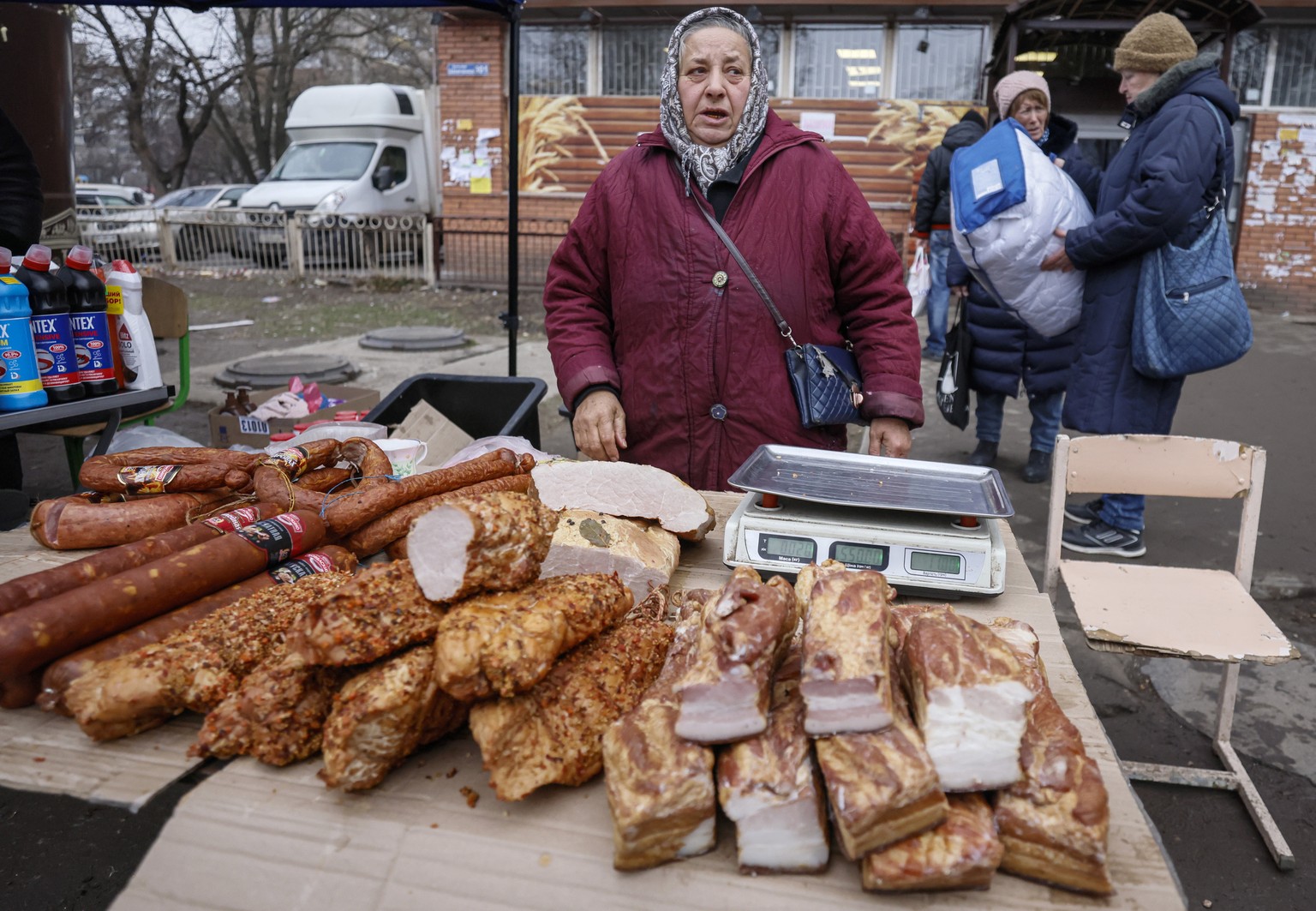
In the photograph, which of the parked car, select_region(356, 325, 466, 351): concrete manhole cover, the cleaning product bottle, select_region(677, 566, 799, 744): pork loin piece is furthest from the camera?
the parked car

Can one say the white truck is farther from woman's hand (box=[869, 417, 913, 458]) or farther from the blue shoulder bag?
woman's hand (box=[869, 417, 913, 458])

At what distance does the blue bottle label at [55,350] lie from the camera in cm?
311

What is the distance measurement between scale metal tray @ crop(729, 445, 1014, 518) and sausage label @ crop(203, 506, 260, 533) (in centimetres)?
112

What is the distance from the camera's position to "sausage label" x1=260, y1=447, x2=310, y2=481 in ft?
7.50

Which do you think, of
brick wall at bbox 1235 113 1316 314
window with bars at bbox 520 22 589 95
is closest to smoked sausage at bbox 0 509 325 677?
window with bars at bbox 520 22 589 95

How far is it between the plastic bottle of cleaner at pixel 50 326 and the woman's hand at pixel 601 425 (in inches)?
75.1

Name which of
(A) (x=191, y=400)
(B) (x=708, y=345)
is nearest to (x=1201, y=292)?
(B) (x=708, y=345)

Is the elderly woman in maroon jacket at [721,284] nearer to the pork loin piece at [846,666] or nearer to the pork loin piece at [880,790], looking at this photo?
the pork loin piece at [846,666]

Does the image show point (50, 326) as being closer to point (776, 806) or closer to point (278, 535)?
point (278, 535)

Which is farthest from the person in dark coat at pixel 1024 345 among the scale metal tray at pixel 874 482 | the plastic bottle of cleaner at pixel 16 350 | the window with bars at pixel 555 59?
the window with bars at pixel 555 59

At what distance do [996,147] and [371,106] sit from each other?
16670 mm

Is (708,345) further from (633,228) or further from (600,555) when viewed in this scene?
(600,555)

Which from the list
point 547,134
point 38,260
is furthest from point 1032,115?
point 547,134

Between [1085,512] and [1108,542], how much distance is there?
79cm
